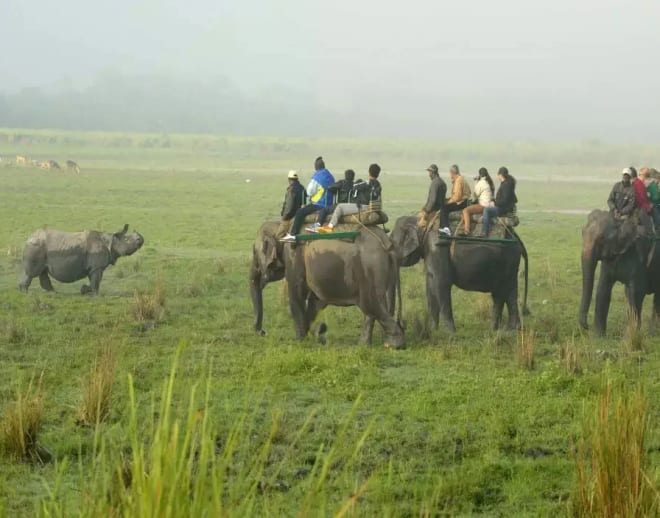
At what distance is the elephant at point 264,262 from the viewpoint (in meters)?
15.4

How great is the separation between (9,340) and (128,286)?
22.8ft

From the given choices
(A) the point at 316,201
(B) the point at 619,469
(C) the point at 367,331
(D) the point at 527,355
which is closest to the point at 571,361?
(D) the point at 527,355

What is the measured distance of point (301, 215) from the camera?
14.6m

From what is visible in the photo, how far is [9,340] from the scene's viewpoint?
1440cm

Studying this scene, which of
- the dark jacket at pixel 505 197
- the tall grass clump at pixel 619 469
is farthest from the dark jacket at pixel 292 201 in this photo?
the tall grass clump at pixel 619 469

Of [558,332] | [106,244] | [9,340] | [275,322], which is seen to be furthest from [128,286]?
[558,332]

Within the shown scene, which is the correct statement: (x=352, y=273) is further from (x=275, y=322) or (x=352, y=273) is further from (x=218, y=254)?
(x=218, y=254)

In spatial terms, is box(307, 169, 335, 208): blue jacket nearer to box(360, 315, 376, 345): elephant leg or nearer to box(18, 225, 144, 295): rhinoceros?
box(360, 315, 376, 345): elephant leg

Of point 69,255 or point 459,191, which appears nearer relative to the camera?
point 459,191

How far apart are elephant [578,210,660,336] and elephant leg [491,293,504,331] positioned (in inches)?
46.2

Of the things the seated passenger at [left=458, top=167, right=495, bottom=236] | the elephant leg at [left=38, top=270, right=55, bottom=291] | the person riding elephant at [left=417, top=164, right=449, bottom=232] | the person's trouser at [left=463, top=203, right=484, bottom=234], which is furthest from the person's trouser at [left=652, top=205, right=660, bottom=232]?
the elephant leg at [left=38, top=270, right=55, bottom=291]

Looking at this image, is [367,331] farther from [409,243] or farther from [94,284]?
[94,284]

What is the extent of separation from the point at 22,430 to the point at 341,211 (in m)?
6.18

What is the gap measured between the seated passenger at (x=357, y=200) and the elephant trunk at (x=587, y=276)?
3.12 meters
